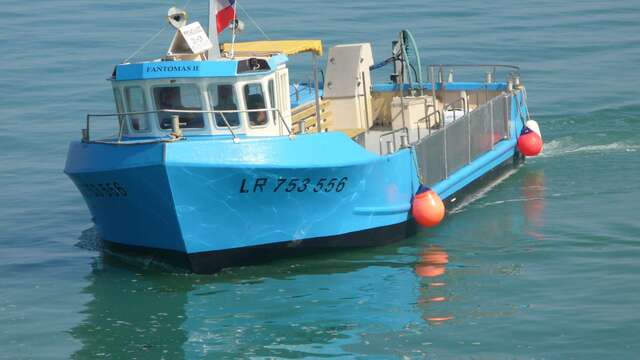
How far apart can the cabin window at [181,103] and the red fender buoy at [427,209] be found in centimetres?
367

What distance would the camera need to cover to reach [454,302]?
53.3ft

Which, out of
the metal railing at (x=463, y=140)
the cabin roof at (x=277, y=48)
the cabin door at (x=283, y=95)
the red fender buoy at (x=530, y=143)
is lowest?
the red fender buoy at (x=530, y=143)

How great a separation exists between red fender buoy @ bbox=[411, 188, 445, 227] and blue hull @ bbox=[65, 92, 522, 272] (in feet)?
1.98

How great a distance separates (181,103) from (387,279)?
359 centimetres

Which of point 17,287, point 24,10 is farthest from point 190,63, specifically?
point 24,10

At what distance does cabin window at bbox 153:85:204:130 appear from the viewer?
17422mm

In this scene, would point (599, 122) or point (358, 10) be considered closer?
point (599, 122)

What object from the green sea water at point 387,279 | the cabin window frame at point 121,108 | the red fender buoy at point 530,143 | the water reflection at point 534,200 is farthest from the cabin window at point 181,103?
the red fender buoy at point 530,143

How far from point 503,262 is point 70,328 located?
5.94 metres

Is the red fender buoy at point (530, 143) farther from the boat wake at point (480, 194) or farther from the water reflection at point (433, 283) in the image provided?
the water reflection at point (433, 283)

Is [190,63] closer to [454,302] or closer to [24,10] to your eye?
[454,302]

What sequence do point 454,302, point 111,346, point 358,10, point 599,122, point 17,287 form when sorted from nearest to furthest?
1. point 111,346
2. point 454,302
3. point 17,287
4. point 599,122
5. point 358,10

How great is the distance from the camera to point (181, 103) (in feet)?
57.6

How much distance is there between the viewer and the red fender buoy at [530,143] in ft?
79.2
